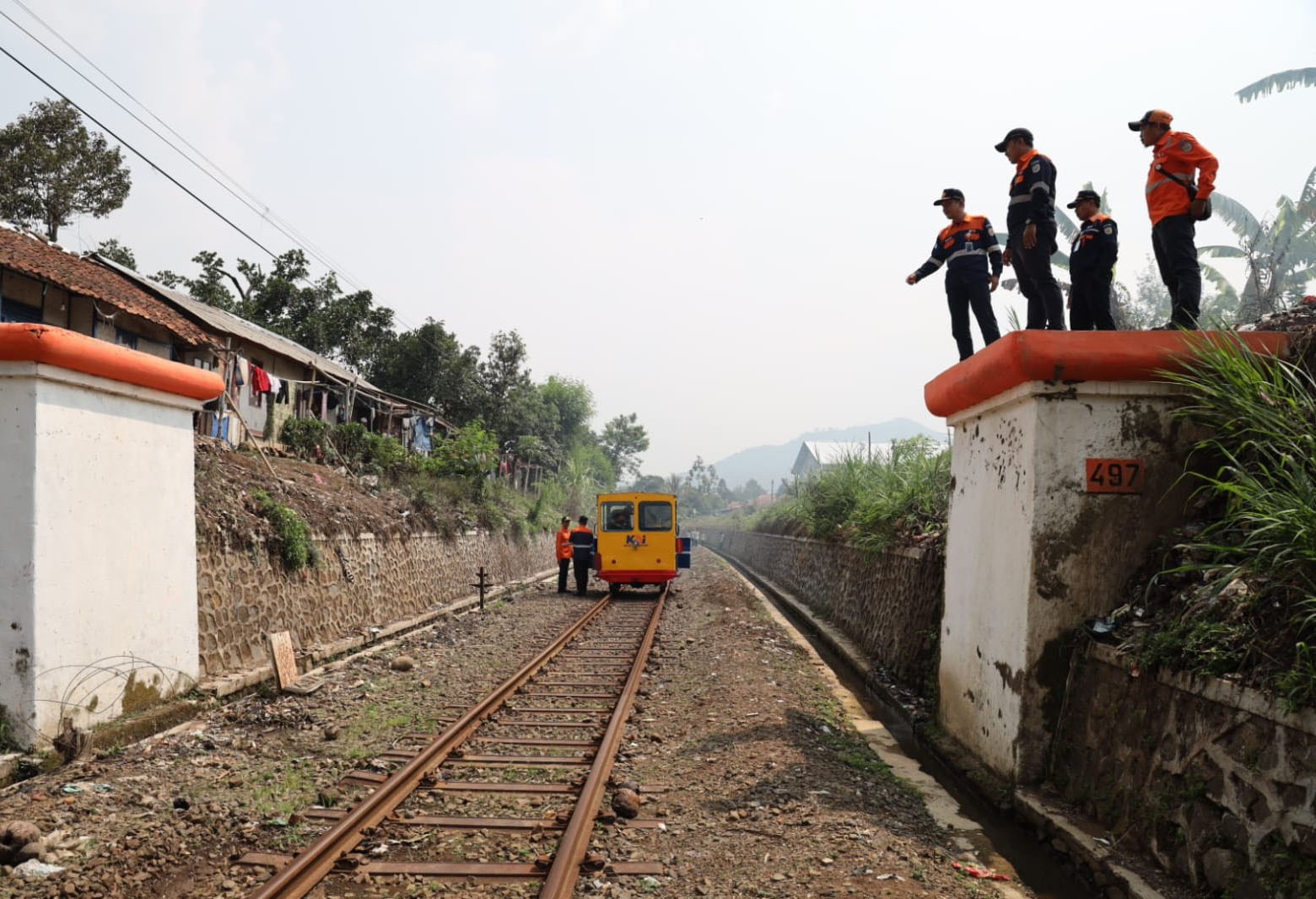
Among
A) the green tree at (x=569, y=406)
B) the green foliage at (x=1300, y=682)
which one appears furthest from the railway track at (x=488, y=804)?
the green tree at (x=569, y=406)

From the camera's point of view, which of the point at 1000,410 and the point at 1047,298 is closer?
the point at 1000,410

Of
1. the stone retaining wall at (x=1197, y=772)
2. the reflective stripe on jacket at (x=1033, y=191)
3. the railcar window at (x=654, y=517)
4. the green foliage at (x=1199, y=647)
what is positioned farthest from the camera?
the railcar window at (x=654, y=517)

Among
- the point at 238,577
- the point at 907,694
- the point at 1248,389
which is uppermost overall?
the point at 1248,389

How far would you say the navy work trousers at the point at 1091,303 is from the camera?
7.12 m

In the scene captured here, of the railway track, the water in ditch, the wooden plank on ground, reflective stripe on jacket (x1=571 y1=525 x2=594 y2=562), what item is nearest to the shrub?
reflective stripe on jacket (x1=571 y1=525 x2=594 y2=562)

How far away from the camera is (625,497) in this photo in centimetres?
2105

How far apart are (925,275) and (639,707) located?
495cm

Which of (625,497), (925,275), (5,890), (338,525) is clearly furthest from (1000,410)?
(625,497)

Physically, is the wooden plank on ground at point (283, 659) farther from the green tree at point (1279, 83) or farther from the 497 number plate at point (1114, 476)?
the green tree at point (1279, 83)

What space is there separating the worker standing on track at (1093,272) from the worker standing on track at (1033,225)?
15 centimetres

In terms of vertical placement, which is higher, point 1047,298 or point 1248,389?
point 1047,298

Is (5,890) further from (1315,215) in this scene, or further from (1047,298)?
(1315,215)

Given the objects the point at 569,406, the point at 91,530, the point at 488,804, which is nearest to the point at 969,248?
the point at 488,804

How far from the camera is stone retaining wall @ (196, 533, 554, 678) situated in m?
9.62
